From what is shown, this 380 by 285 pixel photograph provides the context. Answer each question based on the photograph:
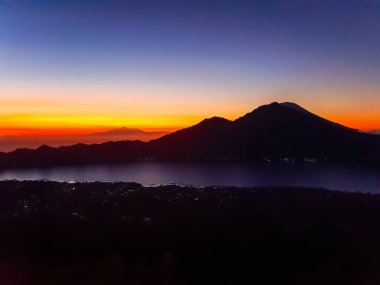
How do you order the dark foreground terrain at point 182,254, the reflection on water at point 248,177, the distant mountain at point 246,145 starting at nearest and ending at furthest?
the dark foreground terrain at point 182,254, the reflection on water at point 248,177, the distant mountain at point 246,145

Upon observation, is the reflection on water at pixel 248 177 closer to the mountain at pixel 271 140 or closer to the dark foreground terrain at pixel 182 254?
the mountain at pixel 271 140

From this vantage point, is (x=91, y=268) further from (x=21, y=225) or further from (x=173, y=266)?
(x=21, y=225)

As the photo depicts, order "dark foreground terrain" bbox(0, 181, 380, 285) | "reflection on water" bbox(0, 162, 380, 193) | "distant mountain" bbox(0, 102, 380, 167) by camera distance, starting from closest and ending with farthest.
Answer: "dark foreground terrain" bbox(0, 181, 380, 285), "reflection on water" bbox(0, 162, 380, 193), "distant mountain" bbox(0, 102, 380, 167)

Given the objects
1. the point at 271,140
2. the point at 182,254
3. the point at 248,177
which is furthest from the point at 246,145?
the point at 182,254

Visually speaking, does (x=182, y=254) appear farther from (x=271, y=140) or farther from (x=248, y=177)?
(x=271, y=140)

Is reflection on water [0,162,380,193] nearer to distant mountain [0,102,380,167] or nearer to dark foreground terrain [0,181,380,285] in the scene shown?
distant mountain [0,102,380,167]

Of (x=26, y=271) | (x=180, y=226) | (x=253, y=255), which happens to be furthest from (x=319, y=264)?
(x=26, y=271)

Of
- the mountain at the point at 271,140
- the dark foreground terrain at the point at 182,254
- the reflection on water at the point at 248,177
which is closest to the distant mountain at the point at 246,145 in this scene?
the mountain at the point at 271,140

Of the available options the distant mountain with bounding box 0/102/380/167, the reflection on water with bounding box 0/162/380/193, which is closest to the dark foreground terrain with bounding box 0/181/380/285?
the reflection on water with bounding box 0/162/380/193
